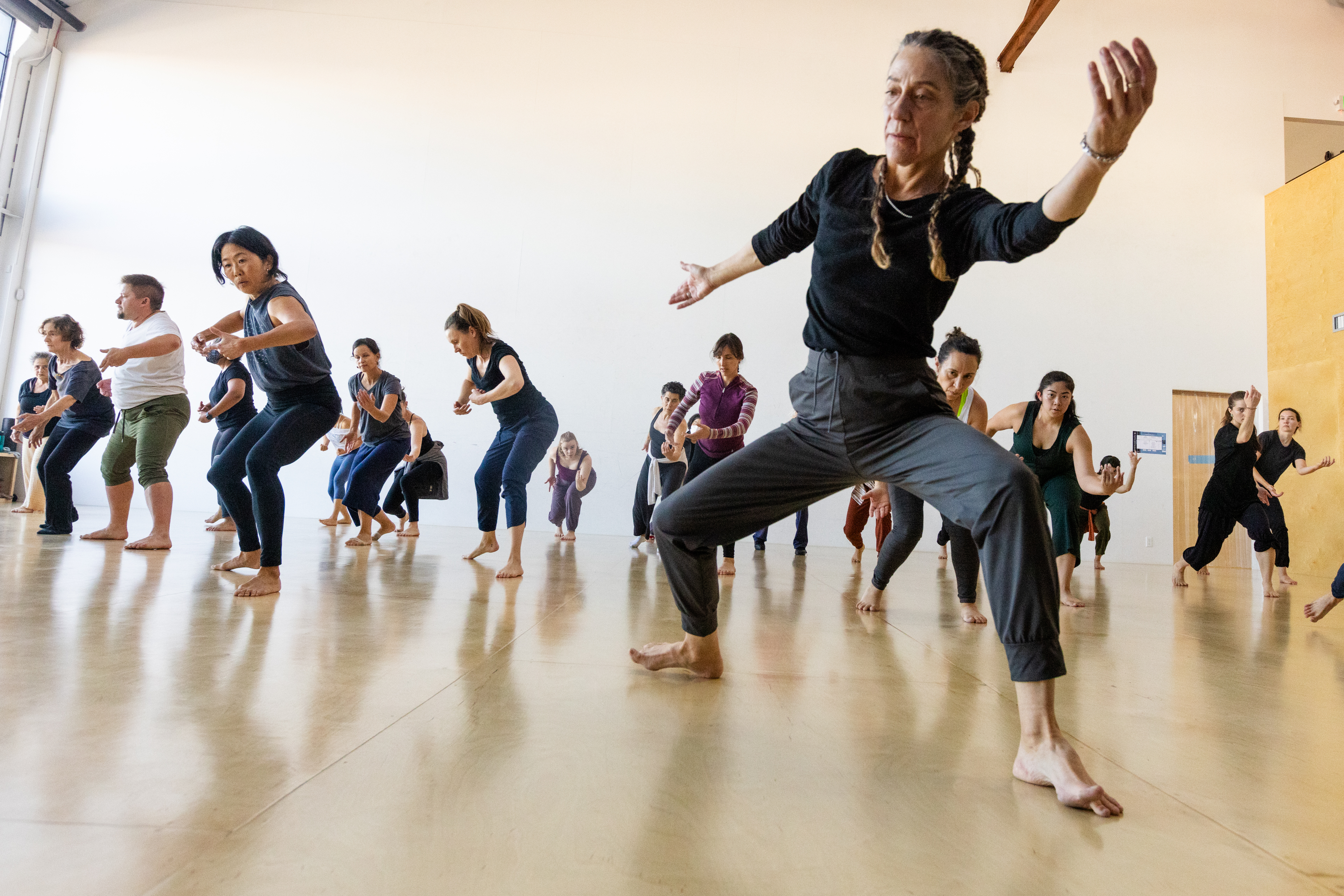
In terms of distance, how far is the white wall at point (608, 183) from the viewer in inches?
392

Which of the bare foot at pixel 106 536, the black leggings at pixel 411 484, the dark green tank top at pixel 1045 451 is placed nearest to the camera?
the dark green tank top at pixel 1045 451

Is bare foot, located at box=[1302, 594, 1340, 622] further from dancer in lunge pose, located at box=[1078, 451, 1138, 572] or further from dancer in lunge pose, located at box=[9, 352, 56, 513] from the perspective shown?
dancer in lunge pose, located at box=[9, 352, 56, 513]

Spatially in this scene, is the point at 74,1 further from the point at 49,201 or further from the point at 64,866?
the point at 64,866

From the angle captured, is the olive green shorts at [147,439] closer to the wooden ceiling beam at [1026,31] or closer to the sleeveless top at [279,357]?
the sleeveless top at [279,357]

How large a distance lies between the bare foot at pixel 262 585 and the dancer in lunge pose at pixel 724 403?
8.66 feet

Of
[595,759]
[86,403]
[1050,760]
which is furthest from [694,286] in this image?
[86,403]

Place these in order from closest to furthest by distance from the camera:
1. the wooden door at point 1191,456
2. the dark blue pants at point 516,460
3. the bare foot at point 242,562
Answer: the bare foot at point 242,562, the dark blue pants at point 516,460, the wooden door at point 1191,456

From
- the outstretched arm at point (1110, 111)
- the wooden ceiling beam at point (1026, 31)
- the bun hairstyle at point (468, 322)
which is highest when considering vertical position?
the wooden ceiling beam at point (1026, 31)

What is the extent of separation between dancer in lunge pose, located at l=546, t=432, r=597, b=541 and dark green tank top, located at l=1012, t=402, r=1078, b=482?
560 cm

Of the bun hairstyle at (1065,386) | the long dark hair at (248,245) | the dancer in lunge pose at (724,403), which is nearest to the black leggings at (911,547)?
the bun hairstyle at (1065,386)

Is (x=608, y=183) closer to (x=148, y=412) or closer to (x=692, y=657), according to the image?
(x=148, y=412)

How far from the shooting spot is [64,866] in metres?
0.83

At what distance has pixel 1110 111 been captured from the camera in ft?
4.04

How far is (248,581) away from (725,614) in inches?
74.7
